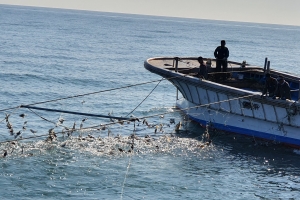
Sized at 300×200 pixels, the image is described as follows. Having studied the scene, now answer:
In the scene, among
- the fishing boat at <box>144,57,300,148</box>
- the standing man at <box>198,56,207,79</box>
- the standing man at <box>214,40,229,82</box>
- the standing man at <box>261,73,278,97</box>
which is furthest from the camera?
the standing man at <box>214,40,229,82</box>

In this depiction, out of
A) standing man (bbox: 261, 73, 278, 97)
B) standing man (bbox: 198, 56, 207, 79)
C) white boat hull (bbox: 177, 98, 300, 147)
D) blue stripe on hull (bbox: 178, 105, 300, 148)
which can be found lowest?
blue stripe on hull (bbox: 178, 105, 300, 148)

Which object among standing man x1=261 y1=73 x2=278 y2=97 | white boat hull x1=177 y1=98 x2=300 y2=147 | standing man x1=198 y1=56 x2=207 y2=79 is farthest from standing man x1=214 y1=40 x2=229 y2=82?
standing man x1=261 y1=73 x2=278 y2=97

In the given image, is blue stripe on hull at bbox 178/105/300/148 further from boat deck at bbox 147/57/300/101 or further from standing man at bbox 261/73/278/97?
boat deck at bbox 147/57/300/101

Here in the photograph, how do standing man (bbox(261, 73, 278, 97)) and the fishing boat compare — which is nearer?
standing man (bbox(261, 73, 278, 97))

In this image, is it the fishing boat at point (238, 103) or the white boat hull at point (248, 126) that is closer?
the fishing boat at point (238, 103)

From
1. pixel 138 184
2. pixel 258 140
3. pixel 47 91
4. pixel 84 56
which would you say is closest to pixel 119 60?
pixel 84 56

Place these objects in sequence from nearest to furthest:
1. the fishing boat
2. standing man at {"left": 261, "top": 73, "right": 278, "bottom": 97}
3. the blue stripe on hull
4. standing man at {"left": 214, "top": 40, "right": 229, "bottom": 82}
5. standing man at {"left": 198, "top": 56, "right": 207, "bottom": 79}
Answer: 1. standing man at {"left": 261, "top": 73, "right": 278, "bottom": 97}
2. the fishing boat
3. the blue stripe on hull
4. standing man at {"left": 198, "top": 56, "right": 207, "bottom": 79}
5. standing man at {"left": 214, "top": 40, "right": 229, "bottom": 82}

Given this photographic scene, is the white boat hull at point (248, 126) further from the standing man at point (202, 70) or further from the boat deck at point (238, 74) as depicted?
the boat deck at point (238, 74)

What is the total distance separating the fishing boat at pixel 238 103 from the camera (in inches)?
874

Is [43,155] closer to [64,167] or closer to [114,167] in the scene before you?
[64,167]

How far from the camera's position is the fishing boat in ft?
72.8

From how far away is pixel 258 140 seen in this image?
2342 centimetres

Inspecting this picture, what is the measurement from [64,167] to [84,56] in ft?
151

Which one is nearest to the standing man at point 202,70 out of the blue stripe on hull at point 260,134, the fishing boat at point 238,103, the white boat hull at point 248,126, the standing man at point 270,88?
the fishing boat at point 238,103
